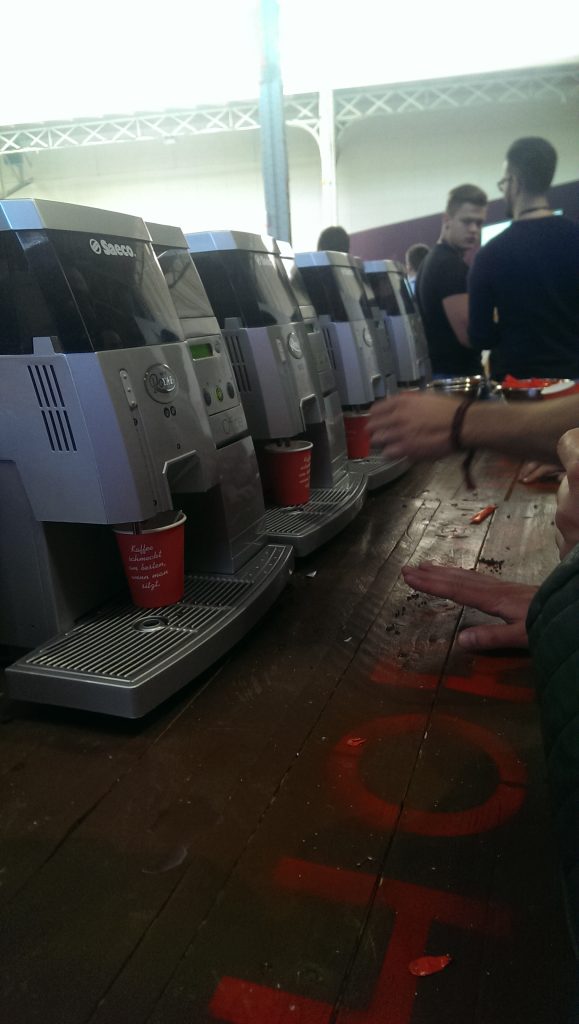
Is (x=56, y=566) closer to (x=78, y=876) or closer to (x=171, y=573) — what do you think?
(x=171, y=573)

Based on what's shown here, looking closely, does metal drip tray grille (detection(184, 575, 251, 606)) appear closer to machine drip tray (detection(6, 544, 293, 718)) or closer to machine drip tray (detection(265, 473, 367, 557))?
machine drip tray (detection(6, 544, 293, 718))

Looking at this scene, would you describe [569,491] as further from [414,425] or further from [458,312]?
[458,312]

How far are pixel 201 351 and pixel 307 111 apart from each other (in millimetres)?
6243

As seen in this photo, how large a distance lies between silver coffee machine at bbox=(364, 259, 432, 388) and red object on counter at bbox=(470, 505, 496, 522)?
4.68 ft

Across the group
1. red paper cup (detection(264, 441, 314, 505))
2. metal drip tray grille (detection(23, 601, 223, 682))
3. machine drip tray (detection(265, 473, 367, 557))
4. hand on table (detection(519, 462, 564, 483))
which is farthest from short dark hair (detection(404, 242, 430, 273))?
metal drip tray grille (detection(23, 601, 223, 682))

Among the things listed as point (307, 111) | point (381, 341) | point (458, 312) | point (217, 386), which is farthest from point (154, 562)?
point (307, 111)

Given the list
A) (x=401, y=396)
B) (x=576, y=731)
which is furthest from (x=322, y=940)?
(x=401, y=396)

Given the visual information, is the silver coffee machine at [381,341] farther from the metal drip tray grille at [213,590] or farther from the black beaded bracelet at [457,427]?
the black beaded bracelet at [457,427]

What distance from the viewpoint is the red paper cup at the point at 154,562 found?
1.33m

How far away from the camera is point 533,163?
2.13 m

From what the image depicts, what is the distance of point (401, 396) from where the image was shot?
3.37ft

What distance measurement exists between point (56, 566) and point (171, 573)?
22 cm

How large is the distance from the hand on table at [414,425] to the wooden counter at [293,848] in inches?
17.7

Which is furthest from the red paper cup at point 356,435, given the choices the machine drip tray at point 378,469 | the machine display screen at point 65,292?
the machine display screen at point 65,292
